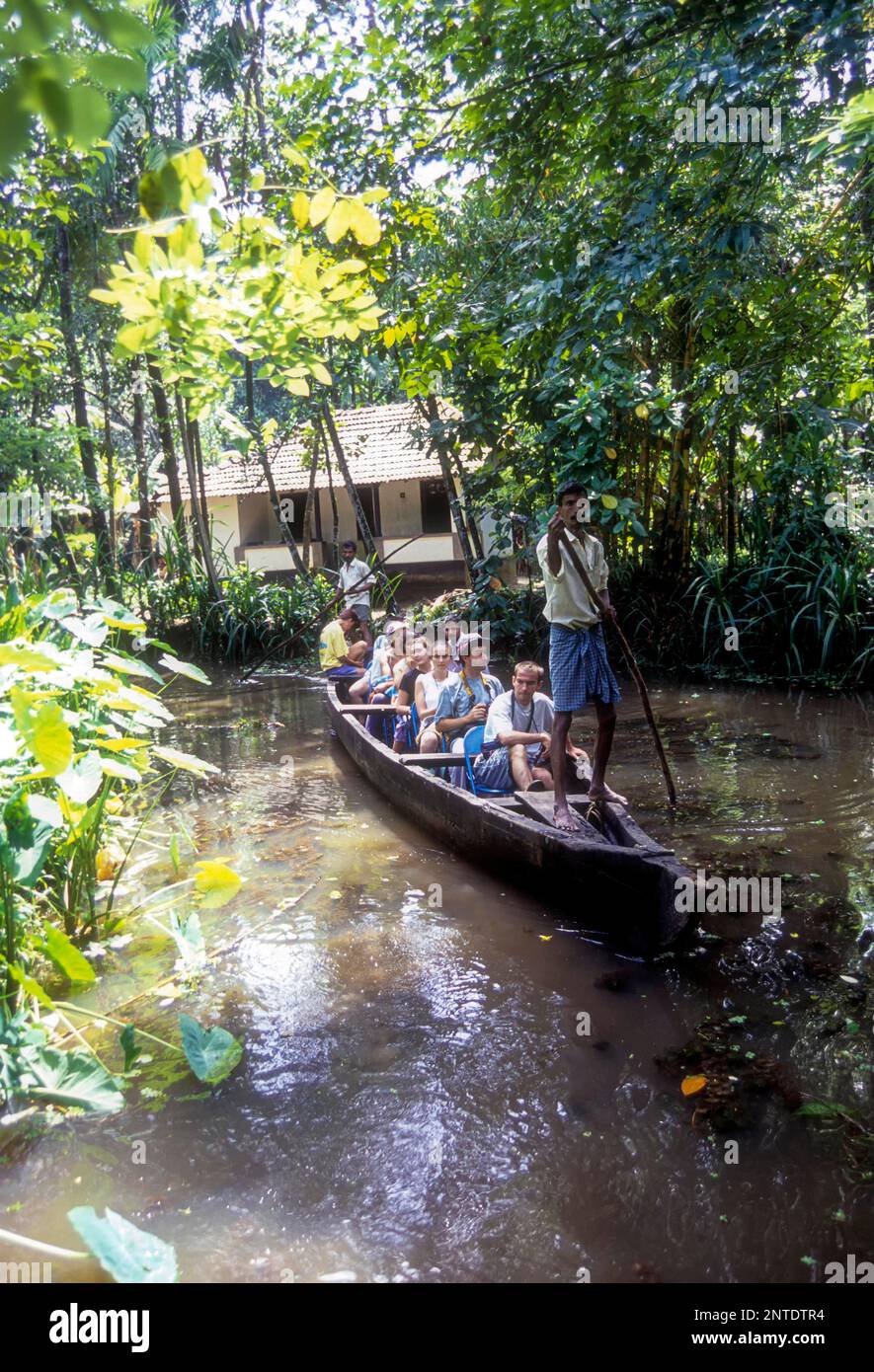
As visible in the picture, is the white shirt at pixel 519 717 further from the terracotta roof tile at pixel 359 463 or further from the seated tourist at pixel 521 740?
the terracotta roof tile at pixel 359 463

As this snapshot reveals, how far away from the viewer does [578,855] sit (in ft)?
15.1

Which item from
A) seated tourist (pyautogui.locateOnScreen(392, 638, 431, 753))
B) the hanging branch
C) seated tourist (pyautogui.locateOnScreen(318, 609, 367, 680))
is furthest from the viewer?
the hanging branch

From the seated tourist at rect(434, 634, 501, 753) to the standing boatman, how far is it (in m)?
1.41

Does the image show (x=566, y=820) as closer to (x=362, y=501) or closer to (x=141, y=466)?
(x=141, y=466)

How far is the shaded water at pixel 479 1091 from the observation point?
9.43ft

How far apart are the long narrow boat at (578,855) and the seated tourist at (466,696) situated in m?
0.48

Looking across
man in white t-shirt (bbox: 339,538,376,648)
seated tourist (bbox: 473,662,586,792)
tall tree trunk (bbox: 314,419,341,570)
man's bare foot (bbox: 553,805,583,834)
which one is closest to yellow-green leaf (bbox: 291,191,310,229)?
man's bare foot (bbox: 553,805,583,834)

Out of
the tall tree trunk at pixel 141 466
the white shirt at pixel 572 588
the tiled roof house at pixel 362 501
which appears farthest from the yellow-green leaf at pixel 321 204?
the tiled roof house at pixel 362 501

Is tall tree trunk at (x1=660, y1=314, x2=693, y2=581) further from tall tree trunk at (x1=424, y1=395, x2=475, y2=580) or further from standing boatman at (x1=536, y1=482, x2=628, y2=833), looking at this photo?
standing boatman at (x1=536, y1=482, x2=628, y2=833)

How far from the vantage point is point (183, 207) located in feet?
6.41

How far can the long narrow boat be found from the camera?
Result: 4.38 m

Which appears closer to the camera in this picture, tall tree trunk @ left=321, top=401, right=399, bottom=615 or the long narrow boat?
the long narrow boat

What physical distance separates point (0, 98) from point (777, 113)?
5.46 meters

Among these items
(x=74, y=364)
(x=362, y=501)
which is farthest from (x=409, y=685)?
(x=362, y=501)
